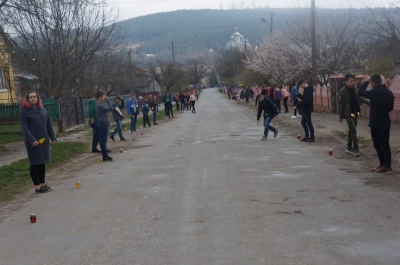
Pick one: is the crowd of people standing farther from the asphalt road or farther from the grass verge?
the grass verge

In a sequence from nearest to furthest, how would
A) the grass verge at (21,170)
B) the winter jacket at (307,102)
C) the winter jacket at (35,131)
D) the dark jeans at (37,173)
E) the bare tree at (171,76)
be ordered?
the winter jacket at (35,131) < the dark jeans at (37,173) < the grass verge at (21,170) < the winter jacket at (307,102) < the bare tree at (171,76)

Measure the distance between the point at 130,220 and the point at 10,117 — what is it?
22.5 metres

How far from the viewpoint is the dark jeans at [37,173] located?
31.1 feet

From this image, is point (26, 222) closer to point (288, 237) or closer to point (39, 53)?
point (288, 237)

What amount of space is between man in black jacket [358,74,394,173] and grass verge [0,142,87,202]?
22.4 ft

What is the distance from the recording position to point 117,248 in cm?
564

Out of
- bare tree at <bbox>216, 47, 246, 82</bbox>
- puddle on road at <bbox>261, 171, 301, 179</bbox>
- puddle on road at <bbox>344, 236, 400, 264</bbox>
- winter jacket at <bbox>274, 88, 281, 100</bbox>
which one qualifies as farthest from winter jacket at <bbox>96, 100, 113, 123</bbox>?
bare tree at <bbox>216, 47, 246, 82</bbox>

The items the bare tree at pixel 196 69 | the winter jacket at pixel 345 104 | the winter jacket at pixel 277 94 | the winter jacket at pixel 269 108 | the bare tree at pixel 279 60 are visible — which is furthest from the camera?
the bare tree at pixel 196 69

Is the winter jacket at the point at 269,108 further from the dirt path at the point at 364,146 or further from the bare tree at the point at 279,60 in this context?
the bare tree at the point at 279,60

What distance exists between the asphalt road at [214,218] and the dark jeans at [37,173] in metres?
0.38

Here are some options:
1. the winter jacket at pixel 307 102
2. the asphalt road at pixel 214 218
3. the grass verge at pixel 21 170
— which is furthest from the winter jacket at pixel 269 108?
the grass verge at pixel 21 170

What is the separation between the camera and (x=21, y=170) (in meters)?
12.8

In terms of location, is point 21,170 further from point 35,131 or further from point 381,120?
point 381,120

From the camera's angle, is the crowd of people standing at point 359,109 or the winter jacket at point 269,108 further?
the winter jacket at point 269,108
